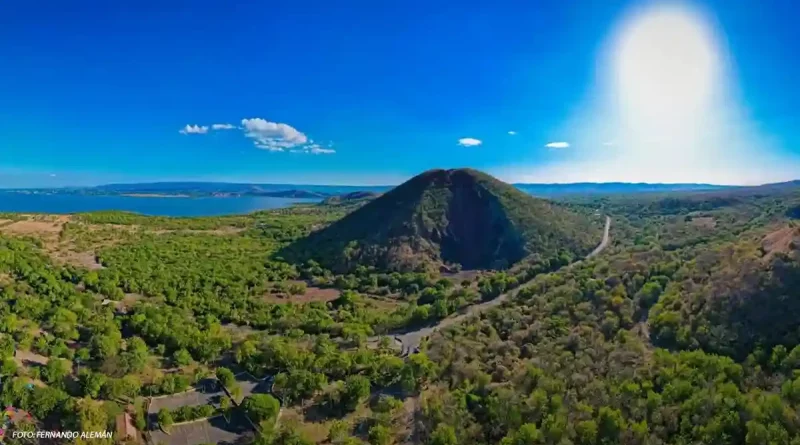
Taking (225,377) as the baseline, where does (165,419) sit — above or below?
below

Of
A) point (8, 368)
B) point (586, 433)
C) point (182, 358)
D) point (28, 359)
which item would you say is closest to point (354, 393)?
point (586, 433)

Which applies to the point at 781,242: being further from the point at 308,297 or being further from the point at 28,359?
the point at 28,359

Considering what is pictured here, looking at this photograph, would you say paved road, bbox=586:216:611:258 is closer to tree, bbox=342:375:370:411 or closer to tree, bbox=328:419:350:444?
tree, bbox=342:375:370:411

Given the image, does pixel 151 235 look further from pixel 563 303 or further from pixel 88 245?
pixel 563 303

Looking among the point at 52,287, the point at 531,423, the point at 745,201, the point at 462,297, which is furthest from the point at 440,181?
the point at 745,201

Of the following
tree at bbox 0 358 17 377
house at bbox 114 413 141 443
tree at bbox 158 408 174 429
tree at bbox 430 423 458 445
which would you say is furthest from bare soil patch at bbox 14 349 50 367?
tree at bbox 430 423 458 445
